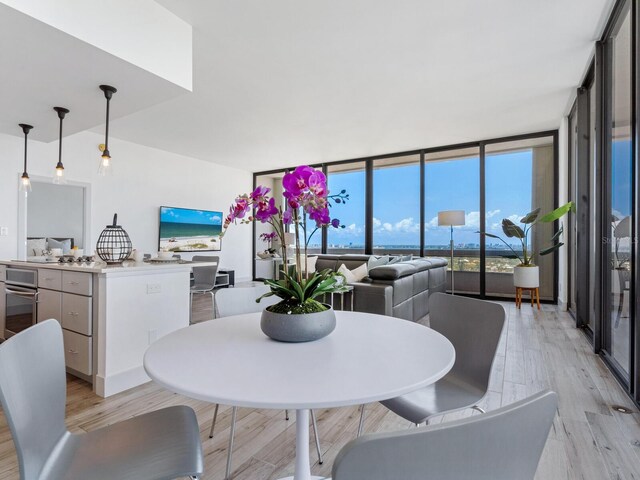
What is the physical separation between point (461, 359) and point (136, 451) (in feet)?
4.15

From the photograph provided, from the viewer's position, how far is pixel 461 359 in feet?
5.04

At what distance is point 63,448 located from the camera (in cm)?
102

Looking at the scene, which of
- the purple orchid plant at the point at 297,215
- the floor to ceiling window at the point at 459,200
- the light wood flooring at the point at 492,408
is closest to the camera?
the purple orchid plant at the point at 297,215

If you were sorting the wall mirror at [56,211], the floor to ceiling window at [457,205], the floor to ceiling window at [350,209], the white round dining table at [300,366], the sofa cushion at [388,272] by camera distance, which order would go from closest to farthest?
the white round dining table at [300,366] < the sofa cushion at [388,272] < the wall mirror at [56,211] < the floor to ceiling window at [457,205] < the floor to ceiling window at [350,209]

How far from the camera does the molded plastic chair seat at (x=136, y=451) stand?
0.92 metres

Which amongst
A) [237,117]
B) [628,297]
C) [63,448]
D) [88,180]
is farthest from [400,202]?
[63,448]

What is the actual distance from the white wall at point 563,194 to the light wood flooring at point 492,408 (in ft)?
7.45

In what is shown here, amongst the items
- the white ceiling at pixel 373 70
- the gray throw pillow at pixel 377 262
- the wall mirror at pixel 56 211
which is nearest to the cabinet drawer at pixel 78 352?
the white ceiling at pixel 373 70

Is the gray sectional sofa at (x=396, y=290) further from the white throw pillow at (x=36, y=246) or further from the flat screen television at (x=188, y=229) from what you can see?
the white throw pillow at (x=36, y=246)

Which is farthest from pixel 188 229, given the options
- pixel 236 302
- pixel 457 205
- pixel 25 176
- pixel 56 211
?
pixel 236 302

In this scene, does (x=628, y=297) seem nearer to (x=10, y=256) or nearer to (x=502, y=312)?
(x=502, y=312)

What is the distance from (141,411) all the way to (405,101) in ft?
13.3

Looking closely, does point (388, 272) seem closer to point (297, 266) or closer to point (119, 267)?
point (119, 267)

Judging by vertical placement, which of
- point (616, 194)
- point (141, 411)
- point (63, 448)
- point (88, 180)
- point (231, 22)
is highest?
point (231, 22)
